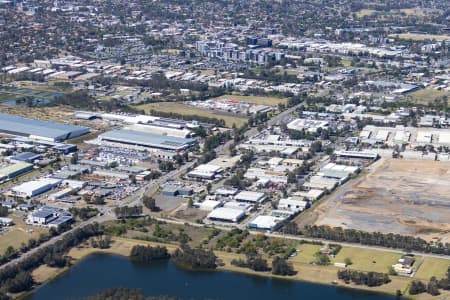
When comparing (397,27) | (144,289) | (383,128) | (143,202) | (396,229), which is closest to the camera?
(144,289)

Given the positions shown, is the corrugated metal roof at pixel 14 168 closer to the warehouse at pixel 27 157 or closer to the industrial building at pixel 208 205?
the warehouse at pixel 27 157

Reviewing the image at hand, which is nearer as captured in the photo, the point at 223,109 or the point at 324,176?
the point at 324,176

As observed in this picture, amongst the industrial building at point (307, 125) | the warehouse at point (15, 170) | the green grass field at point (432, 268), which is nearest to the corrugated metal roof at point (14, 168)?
the warehouse at point (15, 170)

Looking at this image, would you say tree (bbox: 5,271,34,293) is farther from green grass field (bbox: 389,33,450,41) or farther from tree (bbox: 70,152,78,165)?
green grass field (bbox: 389,33,450,41)

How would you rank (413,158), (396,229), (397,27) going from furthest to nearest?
(397,27) → (413,158) → (396,229)

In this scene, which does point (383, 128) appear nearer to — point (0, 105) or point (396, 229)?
point (396, 229)

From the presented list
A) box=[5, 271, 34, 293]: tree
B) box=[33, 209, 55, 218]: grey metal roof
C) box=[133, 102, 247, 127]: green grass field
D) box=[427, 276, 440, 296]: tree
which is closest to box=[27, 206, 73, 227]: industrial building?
box=[33, 209, 55, 218]: grey metal roof

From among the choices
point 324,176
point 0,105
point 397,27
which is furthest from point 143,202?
point 397,27
